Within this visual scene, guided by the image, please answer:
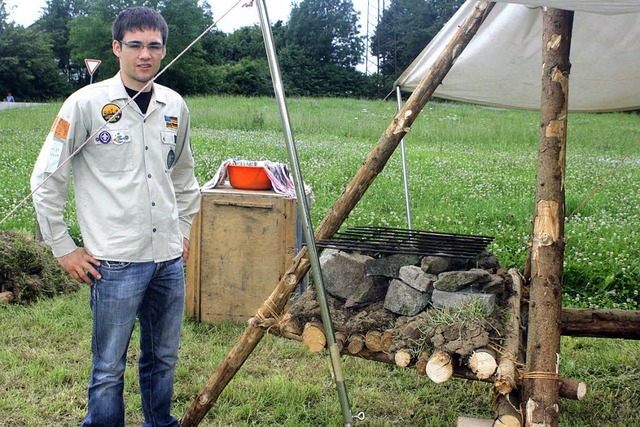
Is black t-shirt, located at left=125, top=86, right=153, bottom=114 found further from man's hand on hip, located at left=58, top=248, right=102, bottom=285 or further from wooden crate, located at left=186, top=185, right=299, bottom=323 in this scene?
wooden crate, located at left=186, top=185, right=299, bottom=323

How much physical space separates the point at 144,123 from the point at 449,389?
2.58m

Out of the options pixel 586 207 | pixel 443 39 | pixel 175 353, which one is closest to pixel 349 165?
pixel 586 207

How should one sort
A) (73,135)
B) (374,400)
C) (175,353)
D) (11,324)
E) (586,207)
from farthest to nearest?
(586,207), (11,324), (374,400), (175,353), (73,135)

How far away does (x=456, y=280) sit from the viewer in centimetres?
313

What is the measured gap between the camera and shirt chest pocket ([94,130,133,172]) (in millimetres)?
2627

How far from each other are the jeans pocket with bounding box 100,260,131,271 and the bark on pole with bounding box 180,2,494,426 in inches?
29.7

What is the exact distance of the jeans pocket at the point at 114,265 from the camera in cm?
265

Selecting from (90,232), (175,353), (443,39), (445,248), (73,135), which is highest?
(443,39)

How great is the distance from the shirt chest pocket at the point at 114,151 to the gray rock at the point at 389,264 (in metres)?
1.29

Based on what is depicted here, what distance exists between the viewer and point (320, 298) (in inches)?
108

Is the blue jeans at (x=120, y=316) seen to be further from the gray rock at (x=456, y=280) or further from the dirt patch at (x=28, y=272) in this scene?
the dirt patch at (x=28, y=272)

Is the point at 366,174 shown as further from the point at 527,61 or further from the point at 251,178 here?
the point at 527,61

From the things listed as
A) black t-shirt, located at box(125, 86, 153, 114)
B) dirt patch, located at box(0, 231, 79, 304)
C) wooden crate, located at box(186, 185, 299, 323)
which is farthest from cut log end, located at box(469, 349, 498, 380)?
dirt patch, located at box(0, 231, 79, 304)

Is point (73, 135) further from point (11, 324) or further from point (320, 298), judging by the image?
point (11, 324)
